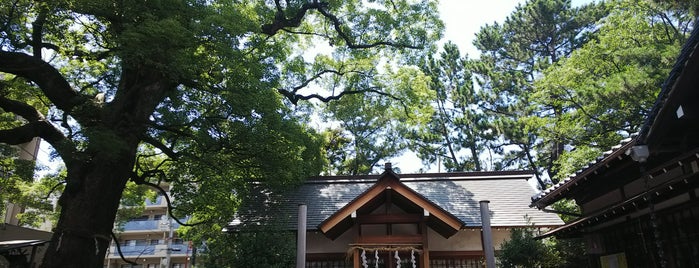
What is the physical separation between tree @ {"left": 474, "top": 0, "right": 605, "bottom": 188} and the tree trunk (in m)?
20.7

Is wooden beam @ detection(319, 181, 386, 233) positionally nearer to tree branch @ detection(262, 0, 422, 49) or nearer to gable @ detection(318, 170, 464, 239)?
gable @ detection(318, 170, 464, 239)

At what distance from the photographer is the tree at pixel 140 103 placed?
8.93 m

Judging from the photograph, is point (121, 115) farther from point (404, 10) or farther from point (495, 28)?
point (495, 28)

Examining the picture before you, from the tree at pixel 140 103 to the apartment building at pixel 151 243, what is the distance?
28.1m

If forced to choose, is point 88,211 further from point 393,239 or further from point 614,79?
point 614,79

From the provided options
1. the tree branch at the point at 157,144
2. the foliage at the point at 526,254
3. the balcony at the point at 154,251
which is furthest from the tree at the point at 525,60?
the balcony at the point at 154,251

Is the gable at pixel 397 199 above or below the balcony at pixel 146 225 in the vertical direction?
below

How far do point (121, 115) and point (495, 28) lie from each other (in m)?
26.1

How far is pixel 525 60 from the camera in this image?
93.4ft

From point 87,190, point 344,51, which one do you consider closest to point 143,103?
point 87,190

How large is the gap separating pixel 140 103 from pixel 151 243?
33.8m

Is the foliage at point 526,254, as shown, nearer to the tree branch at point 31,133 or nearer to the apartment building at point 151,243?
the tree branch at point 31,133

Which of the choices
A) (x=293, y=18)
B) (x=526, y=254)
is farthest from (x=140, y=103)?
(x=526, y=254)

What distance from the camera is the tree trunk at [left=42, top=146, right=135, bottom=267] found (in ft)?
29.3
